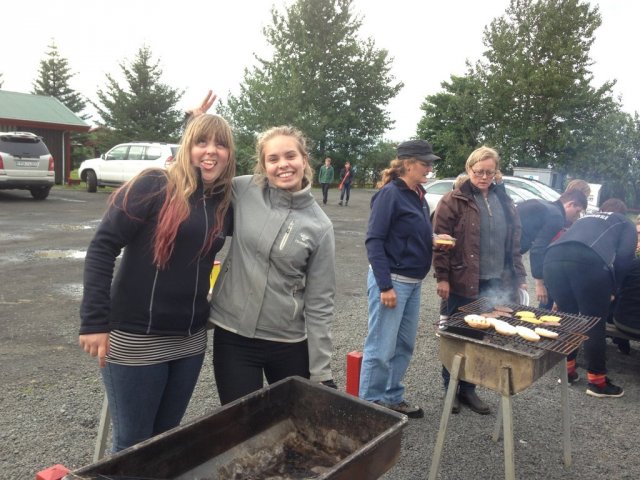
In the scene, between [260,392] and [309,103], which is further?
[309,103]

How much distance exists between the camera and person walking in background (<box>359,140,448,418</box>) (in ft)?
11.5

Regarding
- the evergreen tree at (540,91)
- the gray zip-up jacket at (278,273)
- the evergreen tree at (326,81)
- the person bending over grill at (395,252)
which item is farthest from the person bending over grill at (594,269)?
the evergreen tree at (326,81)

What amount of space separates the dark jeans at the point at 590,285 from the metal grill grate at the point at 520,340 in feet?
4.39

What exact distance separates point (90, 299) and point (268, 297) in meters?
0.72

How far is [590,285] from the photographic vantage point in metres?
4.36

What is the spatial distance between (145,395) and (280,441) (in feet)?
1.97

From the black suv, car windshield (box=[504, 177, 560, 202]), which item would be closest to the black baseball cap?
car windshield (box=[504, 177, 560, 202])

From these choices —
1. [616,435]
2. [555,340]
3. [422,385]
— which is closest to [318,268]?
[555,340]

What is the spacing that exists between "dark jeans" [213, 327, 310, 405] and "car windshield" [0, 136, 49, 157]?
1453 cm

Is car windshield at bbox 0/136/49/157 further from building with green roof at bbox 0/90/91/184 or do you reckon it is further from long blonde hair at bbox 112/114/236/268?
long blonde hair at bbox 112/114/236/268

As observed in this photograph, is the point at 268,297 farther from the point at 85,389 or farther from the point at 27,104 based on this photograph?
the point at 27,104

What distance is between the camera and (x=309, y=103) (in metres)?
35.2

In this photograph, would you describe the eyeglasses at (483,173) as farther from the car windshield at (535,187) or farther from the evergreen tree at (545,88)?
the evergreen tree at (545,88)

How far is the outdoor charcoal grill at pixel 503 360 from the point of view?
9.07 ft
